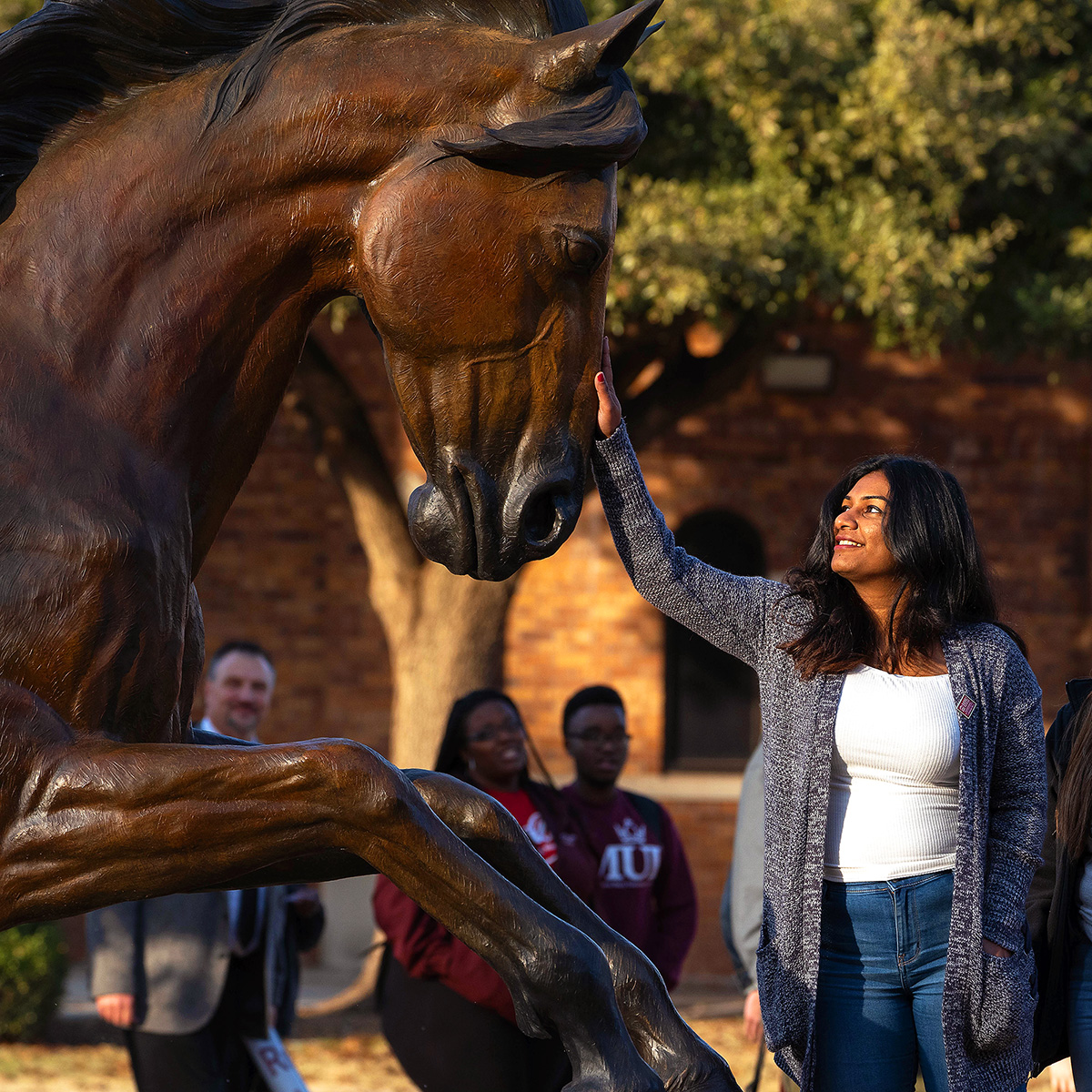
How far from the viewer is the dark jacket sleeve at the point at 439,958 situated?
4.55 meters

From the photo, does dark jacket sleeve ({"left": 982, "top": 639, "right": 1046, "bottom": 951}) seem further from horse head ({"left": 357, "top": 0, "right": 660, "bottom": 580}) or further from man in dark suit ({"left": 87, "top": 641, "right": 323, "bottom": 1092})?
man in dark suit ({"left": 87, "top": 641, "right": 323, "bottom": 1092})

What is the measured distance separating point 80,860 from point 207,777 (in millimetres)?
207

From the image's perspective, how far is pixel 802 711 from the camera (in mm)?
3230

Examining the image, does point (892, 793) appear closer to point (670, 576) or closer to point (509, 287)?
point (670, 576)

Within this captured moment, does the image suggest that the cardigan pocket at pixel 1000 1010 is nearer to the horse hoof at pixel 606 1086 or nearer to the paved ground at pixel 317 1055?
the horse hoof at pixel 606 1086

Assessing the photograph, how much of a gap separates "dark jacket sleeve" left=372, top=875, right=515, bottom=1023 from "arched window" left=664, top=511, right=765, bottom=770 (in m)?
6.04

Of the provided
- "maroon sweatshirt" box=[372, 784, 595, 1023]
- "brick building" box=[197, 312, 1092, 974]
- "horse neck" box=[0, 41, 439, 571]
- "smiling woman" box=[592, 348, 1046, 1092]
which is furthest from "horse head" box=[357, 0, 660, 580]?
"brick building" box=[197, 312, 1092, 974]

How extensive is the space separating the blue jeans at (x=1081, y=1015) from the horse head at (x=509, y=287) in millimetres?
1991

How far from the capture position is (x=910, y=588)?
3316 mm

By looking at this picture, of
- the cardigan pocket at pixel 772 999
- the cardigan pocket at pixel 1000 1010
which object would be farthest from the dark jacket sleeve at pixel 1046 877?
the cardigan pocket at pixel 772 999


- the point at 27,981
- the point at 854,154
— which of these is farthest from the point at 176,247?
the point at 27,981

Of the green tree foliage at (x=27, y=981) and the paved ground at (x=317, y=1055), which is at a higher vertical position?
the green tree foliage at (x=27, y=981)

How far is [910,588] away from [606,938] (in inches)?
58.2

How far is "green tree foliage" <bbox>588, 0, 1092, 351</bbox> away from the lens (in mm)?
6895
